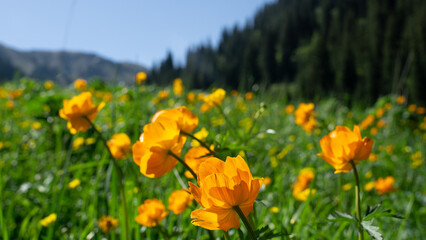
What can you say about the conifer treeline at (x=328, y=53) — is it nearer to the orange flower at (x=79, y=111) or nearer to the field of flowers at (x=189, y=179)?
the field of flowers at (x=189, y=179)

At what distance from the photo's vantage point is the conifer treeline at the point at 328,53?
992cm

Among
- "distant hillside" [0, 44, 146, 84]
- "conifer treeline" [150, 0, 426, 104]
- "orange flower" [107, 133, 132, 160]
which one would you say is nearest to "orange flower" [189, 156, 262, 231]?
"orange flower" [107, 133, 132, 160]

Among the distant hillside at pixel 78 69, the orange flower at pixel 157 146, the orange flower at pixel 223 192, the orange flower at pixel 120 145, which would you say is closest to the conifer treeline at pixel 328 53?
the distant hillside at pixel 78 69

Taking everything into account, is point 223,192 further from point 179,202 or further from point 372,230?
point 179,202

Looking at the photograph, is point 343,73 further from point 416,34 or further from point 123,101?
point 123,101

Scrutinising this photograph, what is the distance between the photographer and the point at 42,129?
Result: 1.95 meters

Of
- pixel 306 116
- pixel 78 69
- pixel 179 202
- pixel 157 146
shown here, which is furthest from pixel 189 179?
pixel 78 69

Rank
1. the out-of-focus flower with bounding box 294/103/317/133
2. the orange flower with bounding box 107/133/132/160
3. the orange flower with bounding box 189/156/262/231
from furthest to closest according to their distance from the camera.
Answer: the out-of-focus flower with bounding box 294/103/317/133 < the orange flower with bounding box 107/133/132/160 < the orange flower with bounding box 189/156/262/231

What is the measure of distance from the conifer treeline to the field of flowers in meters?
0.54

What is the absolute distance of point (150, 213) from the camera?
0.69m

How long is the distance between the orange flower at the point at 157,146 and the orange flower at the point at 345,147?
9.3 inches

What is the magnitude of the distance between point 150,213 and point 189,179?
40 centimetres

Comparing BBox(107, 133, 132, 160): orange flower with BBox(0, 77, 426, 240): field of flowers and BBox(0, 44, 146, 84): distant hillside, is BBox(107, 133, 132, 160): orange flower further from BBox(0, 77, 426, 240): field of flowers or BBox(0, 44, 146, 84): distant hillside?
BBox(0, 44, 146, 84): distant hillside

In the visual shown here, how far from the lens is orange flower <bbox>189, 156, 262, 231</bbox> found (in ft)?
1.09
